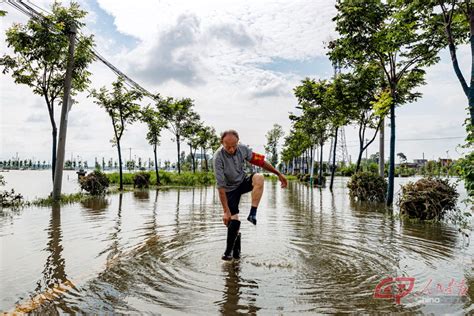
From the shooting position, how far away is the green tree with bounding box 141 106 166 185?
27.0 metres

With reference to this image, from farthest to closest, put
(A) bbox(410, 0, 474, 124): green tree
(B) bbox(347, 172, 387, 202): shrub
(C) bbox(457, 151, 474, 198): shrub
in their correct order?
(B) bbox(347, 172, 387, 202): shrub, (A) bbox(410, 0, 474, 124): green tree, (C) bbox(457, 151, 474, 198): shrub

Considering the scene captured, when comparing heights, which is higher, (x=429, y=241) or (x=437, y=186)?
(x=437, y=186)

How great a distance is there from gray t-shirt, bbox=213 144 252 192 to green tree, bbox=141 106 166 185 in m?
21.5

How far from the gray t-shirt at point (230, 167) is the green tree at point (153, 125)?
70.5ft

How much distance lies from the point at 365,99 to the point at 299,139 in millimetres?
29456

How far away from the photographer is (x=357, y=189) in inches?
666

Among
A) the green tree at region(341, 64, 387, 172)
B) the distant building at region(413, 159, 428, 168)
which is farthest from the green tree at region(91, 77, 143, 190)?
the distant building at region(413, 159, 428, 168)

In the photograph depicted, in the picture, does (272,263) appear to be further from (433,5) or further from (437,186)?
(433,5)

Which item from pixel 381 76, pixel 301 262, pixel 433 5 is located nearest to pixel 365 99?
pixel 381 76

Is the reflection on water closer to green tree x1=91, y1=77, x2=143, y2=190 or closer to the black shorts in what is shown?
the black shorts

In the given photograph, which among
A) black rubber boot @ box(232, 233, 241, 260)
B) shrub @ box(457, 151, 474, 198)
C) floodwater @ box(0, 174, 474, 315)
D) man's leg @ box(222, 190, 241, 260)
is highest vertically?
shrub @ box(457, 151, 474, 198)

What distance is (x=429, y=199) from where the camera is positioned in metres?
9.80

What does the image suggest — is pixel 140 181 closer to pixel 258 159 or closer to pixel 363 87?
pixel 363 87

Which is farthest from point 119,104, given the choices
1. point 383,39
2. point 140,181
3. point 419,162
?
point 419,162
